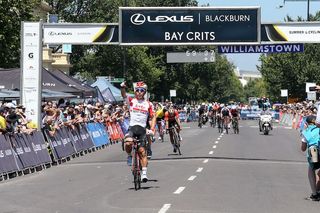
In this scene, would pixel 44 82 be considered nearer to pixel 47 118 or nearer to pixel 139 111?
pixel 47 118

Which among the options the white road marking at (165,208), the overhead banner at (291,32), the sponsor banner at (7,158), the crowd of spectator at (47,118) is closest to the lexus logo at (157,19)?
the overhead banner at (291,32)

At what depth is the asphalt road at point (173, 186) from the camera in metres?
10.9

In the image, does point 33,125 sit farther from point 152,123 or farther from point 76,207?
point 76,207

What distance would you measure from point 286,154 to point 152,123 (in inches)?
450

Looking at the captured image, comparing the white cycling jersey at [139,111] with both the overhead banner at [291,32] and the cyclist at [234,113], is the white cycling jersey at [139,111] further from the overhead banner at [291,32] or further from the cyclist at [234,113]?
the cyclist at [234,113]

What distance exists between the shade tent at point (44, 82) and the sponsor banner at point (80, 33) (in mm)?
5072

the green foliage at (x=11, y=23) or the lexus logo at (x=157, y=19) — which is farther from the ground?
the green foliage at (x=11, y=23)

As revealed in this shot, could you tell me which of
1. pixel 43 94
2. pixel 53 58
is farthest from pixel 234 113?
pixel 53 58

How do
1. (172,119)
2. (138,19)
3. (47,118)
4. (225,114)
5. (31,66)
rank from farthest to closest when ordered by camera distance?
1. (225,114)
2. (172,119)
3. (138,19)
4. (31,66)
5. (47,118)

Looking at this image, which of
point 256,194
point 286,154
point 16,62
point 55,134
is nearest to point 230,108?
point 16,62

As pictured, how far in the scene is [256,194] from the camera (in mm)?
12492

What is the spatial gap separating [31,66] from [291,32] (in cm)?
909

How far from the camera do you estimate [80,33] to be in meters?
23.4

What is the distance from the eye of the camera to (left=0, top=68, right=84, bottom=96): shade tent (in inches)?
1102
